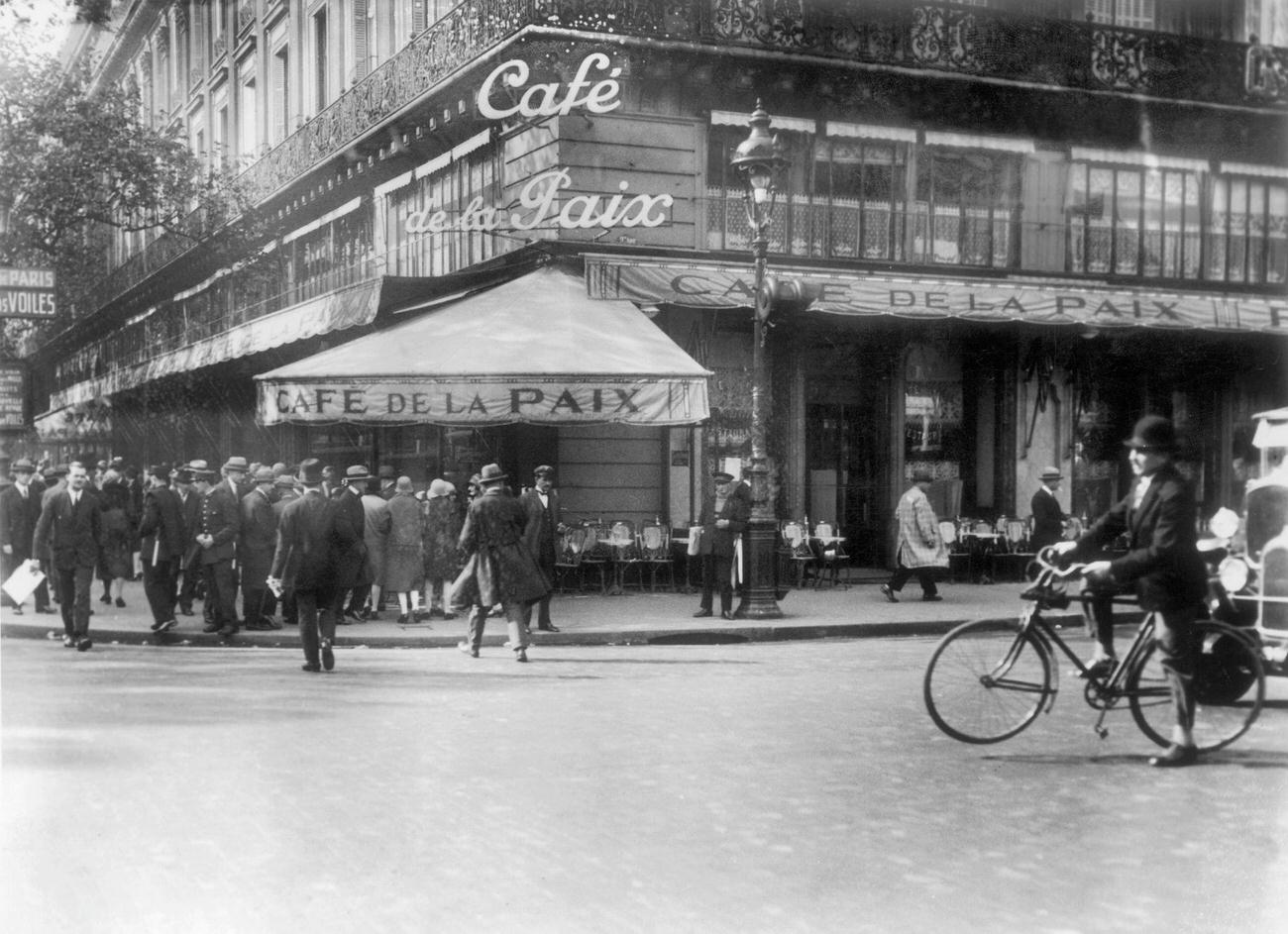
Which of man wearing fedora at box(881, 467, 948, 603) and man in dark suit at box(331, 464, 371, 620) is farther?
man wearing fedora at box(881, 467, 948, 603)

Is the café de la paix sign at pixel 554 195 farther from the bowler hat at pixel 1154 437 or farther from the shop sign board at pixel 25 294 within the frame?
the bowler hat at pixel 1154 437

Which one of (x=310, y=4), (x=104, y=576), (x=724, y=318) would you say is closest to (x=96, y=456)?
(x=310, y=4)

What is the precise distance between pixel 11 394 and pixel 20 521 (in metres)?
8.83

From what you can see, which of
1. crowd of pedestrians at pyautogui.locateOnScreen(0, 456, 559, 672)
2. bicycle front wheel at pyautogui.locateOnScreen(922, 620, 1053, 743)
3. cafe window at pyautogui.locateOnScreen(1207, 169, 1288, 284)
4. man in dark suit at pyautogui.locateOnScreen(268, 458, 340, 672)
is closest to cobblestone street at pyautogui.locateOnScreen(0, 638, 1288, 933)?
bicycle front wheel at pyautogui.locateOnScreen(922, 620, 1053, 743)

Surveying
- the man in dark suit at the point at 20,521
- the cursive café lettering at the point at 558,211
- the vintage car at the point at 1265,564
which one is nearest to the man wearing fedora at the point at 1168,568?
the vintage car at the point at 1265,564

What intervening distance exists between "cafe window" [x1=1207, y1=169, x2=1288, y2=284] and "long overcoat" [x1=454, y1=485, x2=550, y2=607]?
12.4 m

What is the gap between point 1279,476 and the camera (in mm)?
9328

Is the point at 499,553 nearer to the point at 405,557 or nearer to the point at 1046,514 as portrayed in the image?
the point at 405,557

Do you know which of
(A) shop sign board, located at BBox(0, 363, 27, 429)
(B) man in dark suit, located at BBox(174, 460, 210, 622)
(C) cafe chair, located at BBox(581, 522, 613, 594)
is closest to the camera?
(A) shop sign board, located at BBox(0, 363, 27, 429)

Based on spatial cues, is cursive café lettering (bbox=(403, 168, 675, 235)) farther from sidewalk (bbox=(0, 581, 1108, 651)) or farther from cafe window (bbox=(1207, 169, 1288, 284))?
cafe window (bbox=(1207, 169, 1288, 284))

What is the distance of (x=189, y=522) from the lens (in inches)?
594

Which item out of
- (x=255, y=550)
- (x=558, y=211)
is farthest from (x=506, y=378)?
(x=255, y=550)

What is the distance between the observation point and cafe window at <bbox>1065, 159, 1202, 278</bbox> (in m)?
20.7

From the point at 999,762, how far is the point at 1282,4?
7.80 meters
